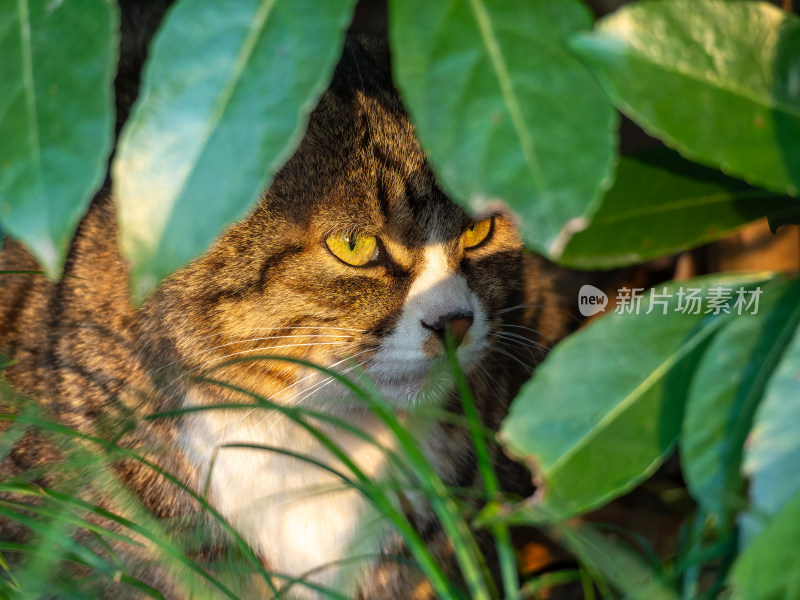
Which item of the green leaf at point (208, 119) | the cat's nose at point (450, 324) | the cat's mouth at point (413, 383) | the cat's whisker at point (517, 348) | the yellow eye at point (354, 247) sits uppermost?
the green leaf at point (208, 119)

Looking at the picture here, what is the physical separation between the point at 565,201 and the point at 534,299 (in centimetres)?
126

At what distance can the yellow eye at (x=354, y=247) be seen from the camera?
1.30 meters

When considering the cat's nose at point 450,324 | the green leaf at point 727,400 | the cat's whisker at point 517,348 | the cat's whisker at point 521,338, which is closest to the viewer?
the green leaf at point 727,400

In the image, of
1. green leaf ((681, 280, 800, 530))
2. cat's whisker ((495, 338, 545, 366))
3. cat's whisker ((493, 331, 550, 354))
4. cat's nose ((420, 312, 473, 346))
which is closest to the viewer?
green leaf ((681, 280, 800, 530))

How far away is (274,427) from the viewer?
1.43 meters

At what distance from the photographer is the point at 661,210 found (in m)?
0.86

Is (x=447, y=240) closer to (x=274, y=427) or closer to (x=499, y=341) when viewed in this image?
(x=499, y=341)

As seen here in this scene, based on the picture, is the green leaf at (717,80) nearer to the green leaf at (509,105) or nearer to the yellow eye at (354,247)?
the green leaf at (509,105)

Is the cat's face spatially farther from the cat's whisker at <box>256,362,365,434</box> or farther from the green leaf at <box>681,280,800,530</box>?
the green leaf at <box>681,280,800,530</box>

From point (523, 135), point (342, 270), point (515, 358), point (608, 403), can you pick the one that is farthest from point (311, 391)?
point (523, 135)

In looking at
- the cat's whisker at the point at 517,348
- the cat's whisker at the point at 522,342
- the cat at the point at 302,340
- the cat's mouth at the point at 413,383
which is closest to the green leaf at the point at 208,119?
the cat at the point at 302,340

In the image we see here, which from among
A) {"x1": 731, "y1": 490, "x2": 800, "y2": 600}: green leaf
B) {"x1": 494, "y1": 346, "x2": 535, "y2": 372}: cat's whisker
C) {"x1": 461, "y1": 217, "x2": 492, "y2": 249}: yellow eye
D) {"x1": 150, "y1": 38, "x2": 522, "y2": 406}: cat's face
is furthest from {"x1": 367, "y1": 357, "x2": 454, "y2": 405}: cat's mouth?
{"x1": 731, "y1": 490, "x2": 800, "y2": 600}: green leaf

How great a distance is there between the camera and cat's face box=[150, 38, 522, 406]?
4.20ft

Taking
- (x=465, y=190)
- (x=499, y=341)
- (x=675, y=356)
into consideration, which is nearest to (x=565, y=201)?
(x=465, y=190)
